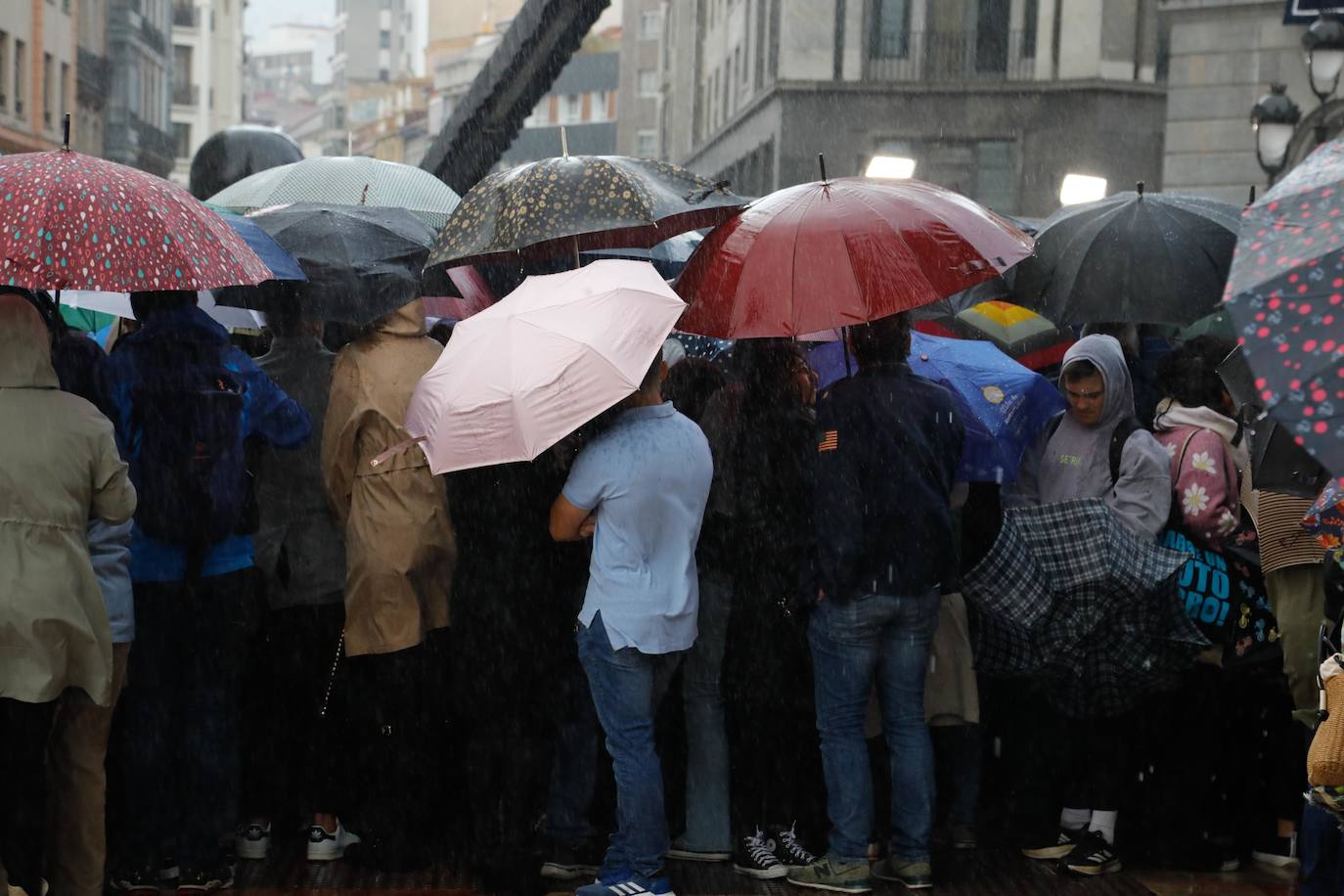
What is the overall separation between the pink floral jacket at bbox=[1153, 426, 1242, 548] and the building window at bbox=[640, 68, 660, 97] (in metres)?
71.7

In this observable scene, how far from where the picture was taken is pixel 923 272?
5.73m

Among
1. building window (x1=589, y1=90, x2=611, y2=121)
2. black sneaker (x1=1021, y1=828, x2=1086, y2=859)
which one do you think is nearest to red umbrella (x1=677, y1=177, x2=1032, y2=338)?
black sneaker (x1=1021, y1=828, x2=1086, y2=859)

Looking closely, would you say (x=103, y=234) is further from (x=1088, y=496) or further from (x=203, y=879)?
(x=1088, y=496)

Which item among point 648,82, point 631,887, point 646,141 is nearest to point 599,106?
point 648,82

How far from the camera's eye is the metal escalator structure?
772 cm

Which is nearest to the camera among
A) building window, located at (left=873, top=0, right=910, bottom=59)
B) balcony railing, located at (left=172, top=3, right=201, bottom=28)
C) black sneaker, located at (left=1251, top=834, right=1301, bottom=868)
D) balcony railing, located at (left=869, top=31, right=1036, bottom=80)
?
black sneaker, located at (left=1251, top=834, right=1301, bottom=868)

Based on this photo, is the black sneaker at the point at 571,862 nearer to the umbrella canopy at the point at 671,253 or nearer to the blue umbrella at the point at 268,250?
the blue umbrella at the point at 268,250

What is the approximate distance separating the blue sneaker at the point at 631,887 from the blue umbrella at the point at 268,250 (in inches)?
97.7

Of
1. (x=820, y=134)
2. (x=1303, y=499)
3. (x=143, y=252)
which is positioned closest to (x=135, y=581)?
(x=143, y=252)

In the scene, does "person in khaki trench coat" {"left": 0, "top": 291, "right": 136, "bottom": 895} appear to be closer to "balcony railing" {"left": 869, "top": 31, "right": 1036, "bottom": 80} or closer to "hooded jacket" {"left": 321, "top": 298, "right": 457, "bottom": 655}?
"hooded jacket" {"left": 321, "top": 298, "right": 457, "bottom": 655}

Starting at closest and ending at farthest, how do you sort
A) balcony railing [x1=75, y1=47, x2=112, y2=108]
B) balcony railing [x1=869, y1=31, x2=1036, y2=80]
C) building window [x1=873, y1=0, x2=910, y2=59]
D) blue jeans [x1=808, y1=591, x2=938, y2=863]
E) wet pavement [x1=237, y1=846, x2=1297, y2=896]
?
blue jeans [x1=808, y1=591, x2=938, y2=863]
wet pavement [x1=237, y1=846, x2=1297, y2=896]
balcony railing [x1=869, y1=31, x2=1036, y2=80]
building window [x1=873, y1=0, x2=910, y2=59]
balcony railing [x1=75, y1=47, x2=112, y2=108]

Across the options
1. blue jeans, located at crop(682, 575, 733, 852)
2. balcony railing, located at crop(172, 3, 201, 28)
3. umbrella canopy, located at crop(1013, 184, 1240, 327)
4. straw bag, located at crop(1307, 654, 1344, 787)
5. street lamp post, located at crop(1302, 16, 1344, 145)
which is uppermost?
balcony railing, located at crop(172, 3, 201, 28)

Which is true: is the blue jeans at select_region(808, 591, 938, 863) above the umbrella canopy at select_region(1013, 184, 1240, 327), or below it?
below

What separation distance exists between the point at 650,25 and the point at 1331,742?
251 feet
